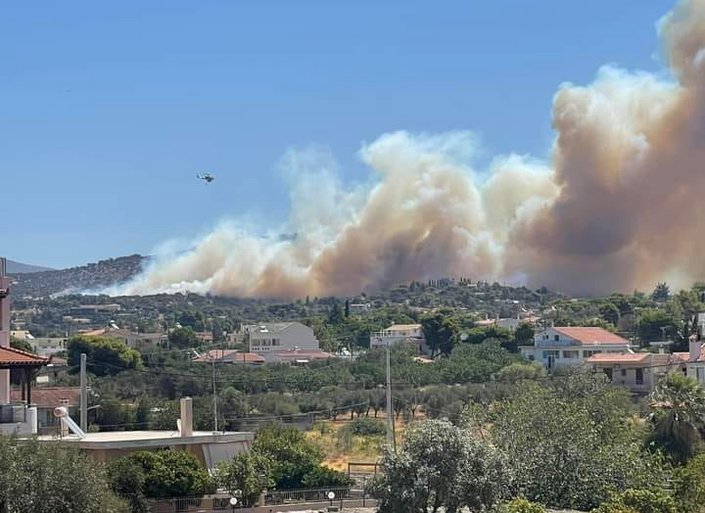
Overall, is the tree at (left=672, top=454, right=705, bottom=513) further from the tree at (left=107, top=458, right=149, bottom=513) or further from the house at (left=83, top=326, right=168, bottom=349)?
the house at (left=83, top=326, right=168, bottom=349)

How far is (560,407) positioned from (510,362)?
4723cm

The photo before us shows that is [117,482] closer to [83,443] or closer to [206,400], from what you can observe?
[83,443]

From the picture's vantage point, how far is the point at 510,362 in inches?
3568

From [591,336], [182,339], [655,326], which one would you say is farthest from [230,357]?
[655,326]

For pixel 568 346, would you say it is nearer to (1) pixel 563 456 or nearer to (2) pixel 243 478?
(1) pixel 563 456

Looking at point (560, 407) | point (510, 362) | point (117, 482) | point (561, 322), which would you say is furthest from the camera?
point (561, 322)

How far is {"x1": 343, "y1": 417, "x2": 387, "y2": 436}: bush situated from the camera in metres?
65.3

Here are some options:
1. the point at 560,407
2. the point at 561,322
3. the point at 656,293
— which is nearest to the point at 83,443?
the point at 560,407

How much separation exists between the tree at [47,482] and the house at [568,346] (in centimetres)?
6583

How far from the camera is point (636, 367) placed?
83.9 m

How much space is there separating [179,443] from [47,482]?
9.43 metres

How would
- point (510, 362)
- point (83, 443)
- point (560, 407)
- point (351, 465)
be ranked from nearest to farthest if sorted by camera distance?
point (83, 443)
point (560, 407)
point (351, 465)
point (510, 362)

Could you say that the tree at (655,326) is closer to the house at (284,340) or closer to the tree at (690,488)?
the house at (284,340)

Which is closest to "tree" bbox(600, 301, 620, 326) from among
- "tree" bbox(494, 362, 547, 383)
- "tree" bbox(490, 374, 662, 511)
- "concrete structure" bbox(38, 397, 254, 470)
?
"tree" bbox(494, 362, 547, 383)
